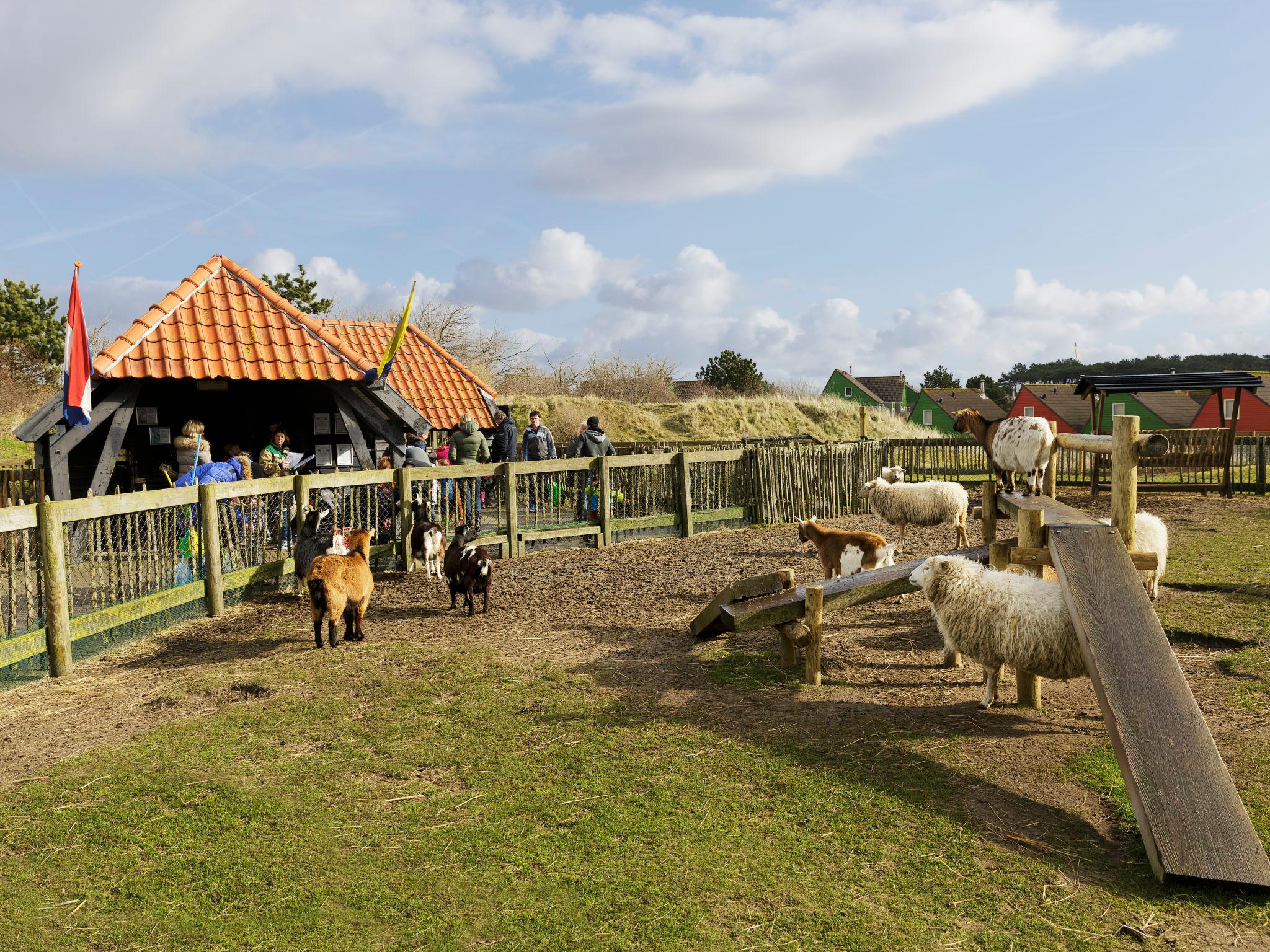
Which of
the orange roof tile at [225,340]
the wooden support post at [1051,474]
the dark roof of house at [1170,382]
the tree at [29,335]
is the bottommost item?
the wooden support post at [1051,474]

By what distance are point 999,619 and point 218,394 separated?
13.5m

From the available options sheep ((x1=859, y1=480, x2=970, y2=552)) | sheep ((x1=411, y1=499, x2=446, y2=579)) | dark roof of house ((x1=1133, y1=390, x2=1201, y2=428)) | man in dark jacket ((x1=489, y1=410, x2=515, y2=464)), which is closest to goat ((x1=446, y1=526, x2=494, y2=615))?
sheep ((x1=411, y1=499, x2=446, y2=579))

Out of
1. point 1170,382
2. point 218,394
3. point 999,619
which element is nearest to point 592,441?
point 218,394

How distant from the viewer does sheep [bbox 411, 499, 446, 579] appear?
10758 millimetres

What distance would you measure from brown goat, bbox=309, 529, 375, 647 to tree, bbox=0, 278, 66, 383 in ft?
118

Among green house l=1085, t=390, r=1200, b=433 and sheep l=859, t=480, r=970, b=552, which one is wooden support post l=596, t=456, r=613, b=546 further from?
green house l=1085, t=390, r=1200, b=433

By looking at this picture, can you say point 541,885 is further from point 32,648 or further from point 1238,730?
point 32,648

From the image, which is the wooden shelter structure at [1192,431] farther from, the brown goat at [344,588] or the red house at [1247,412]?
the red house at [1247,412]

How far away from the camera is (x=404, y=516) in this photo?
11289 millimetres

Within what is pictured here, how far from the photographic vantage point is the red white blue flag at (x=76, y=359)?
9.91 m

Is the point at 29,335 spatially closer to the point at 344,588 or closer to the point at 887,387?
the point at 344,588

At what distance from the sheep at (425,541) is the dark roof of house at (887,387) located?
76231 mm

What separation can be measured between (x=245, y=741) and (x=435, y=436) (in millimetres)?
17813

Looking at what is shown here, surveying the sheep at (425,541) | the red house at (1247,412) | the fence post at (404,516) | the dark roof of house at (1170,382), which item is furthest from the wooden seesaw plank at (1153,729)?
the red house at (1247,412)
